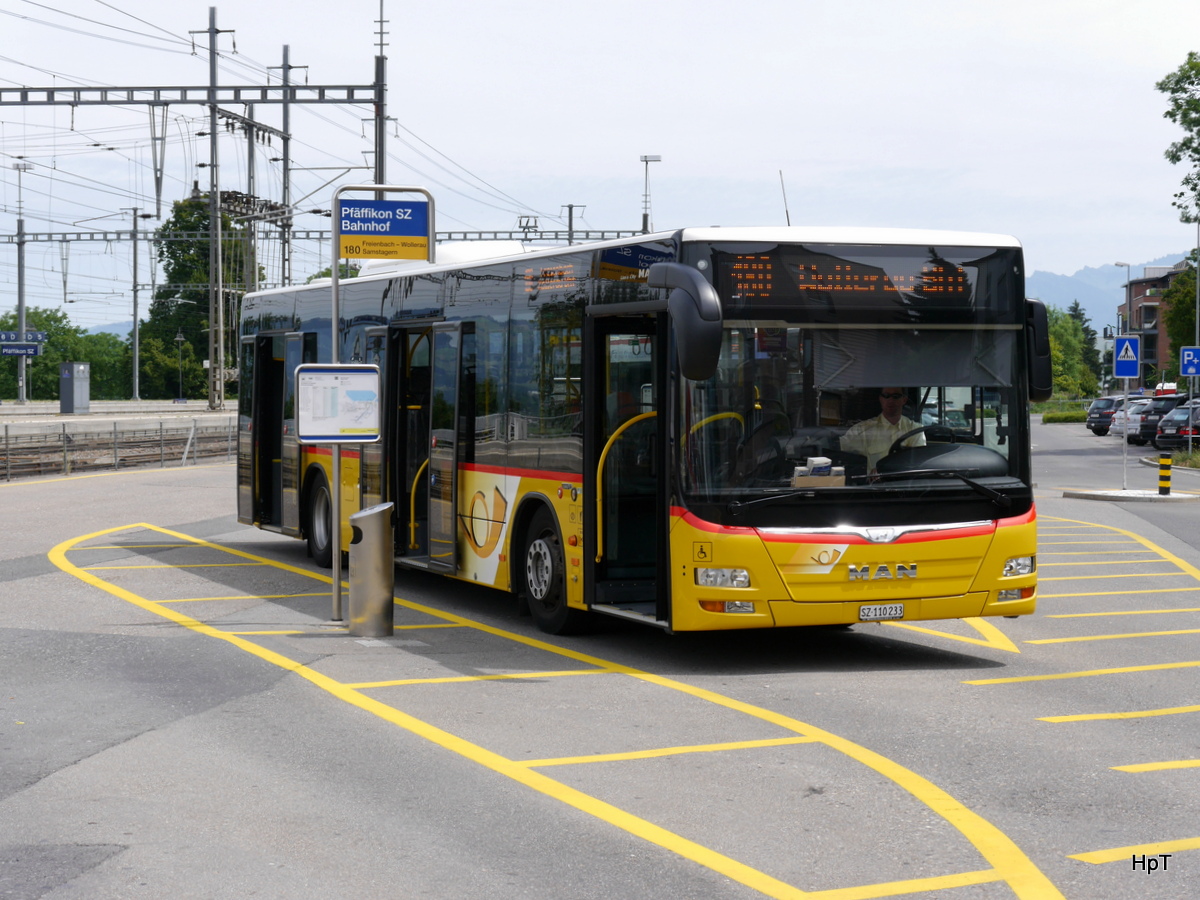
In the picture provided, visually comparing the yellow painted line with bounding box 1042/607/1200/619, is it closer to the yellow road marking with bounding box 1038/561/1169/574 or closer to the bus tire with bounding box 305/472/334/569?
the yellow road marking with bounding box 1038/561/1169/574

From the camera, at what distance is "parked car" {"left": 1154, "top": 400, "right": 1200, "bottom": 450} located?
1874 inches

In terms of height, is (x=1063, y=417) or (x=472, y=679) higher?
(x=1063, y=417)

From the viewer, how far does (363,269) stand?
600 inches

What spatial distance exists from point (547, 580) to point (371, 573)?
4.09 ft

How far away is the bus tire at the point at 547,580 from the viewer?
1098 cm

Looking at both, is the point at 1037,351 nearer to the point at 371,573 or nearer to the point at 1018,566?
the point at 1018,566

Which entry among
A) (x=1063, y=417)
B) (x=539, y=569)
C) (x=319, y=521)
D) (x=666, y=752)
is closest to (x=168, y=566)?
(x=319, y=521)

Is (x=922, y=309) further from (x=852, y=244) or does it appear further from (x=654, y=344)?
(x=654, y=344)

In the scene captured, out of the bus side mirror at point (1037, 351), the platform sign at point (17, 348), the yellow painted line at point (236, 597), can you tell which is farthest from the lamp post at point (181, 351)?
the bus side mirror at point (1037, 351)

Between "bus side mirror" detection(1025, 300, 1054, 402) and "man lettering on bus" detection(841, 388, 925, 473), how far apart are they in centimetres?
100

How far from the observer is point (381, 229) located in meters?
12.1

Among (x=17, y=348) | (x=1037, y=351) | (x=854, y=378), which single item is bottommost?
(x=854, y=378)

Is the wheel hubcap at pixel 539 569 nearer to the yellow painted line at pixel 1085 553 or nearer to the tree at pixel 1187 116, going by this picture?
the yellow painted line at pixel 1085 553

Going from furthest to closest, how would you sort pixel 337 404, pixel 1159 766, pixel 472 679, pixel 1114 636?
pixel 1114 636 < pixel 337 404 < pixel 472 679 < pixel 1159 766
